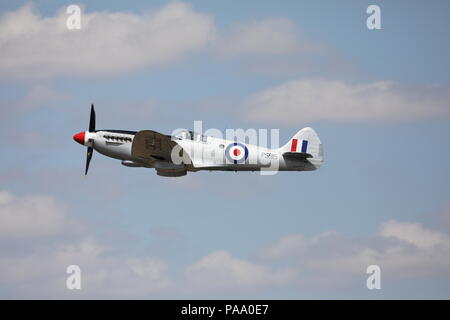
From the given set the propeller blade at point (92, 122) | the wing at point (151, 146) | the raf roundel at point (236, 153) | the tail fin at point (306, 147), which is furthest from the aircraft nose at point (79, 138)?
the tail fin at point (306, 147)

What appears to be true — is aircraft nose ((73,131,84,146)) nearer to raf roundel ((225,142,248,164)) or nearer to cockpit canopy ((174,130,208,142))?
cockpit canopy ((174,130,208,142))

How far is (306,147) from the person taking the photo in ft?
123

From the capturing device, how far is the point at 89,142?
38531mm

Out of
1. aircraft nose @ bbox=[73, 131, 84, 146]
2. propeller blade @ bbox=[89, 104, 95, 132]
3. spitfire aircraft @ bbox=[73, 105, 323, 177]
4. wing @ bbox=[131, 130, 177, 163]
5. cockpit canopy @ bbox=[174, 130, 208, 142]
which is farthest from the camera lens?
propeller blade @ bbox=[89, 104, 95, 132]

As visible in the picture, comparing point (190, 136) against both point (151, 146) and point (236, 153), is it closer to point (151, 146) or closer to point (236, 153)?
point (151, 146)

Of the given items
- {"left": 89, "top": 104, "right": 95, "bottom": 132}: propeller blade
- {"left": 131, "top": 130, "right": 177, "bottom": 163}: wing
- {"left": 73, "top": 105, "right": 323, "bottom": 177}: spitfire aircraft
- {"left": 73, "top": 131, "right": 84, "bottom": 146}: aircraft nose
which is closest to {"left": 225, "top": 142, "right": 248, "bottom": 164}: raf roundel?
{"left": 73, "top": 105, "right": 323, "bottom": 177}: spitfire aircraft

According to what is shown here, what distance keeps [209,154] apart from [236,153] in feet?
3.92

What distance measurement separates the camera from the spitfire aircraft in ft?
121

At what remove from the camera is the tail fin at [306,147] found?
3700 centimetres

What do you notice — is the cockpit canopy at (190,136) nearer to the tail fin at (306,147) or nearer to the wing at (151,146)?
the wing at (151,146)

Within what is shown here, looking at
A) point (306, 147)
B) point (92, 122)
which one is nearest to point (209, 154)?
point (306, 147)
